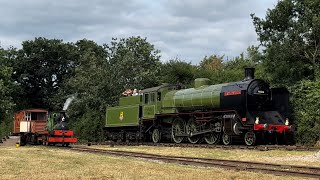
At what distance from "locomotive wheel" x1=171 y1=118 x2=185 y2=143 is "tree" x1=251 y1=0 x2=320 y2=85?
730 centimetres

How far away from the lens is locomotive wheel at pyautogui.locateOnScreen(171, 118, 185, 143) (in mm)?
26531

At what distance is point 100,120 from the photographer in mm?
37844

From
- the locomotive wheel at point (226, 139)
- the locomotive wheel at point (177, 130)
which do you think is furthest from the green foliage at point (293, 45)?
the locomotive wheel at point (177, 130)

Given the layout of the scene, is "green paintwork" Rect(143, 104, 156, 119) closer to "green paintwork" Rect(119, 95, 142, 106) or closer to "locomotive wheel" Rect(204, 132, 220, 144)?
"green paintwork" Rect(119, 95, 142, 106)

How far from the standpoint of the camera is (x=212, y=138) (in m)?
24.5

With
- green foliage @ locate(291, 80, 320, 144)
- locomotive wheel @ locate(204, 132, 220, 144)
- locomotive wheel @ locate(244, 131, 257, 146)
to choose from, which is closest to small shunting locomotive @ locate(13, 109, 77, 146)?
locomotive wheel @ locate(204, 132, 220, 144)

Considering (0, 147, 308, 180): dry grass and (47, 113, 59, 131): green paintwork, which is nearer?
(0, 147, 308, 180): dry grass

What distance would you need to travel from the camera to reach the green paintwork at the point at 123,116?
30656 millimetres

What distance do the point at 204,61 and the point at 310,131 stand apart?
50.3m

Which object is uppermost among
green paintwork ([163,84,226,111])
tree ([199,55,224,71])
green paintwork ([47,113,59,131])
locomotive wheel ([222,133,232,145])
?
tree ([199,55,224,71])

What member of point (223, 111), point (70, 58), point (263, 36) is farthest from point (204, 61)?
point (223, 111)

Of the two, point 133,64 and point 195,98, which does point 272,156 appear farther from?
point 133,64

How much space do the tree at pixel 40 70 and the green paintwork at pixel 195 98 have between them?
→ 2989cm

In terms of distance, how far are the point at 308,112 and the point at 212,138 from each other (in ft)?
17.5
